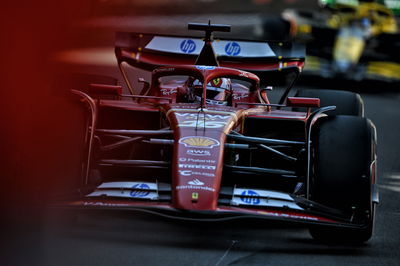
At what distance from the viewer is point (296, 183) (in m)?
7.64

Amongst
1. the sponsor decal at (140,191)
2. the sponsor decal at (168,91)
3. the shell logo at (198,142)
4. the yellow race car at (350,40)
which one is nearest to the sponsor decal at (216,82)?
the sponsor decal at (168,91)

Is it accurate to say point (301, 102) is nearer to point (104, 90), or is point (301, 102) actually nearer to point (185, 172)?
point (185, 172)

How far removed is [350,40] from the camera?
62.3ft

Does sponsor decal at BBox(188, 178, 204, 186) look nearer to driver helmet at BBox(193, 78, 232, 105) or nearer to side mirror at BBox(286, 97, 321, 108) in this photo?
side mirror at BBox(286, 97, 321, 108)

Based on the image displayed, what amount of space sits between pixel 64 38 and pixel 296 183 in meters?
19.7

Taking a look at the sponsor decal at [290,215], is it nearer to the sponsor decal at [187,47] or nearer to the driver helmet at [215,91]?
the driver helmet at [215,91]

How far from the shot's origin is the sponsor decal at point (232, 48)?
9945 millimetres

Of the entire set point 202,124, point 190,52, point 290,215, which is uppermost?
point 190,52

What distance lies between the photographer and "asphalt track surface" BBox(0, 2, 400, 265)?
5.85 metres

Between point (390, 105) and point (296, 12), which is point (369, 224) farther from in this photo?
point (296, 12)

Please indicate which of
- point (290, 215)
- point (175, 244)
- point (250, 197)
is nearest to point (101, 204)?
point (175, 244)

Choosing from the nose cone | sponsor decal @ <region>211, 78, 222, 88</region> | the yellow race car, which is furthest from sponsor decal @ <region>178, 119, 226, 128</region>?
the yellow race car

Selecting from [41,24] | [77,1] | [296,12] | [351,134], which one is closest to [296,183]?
[351,134]

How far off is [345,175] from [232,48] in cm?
354
